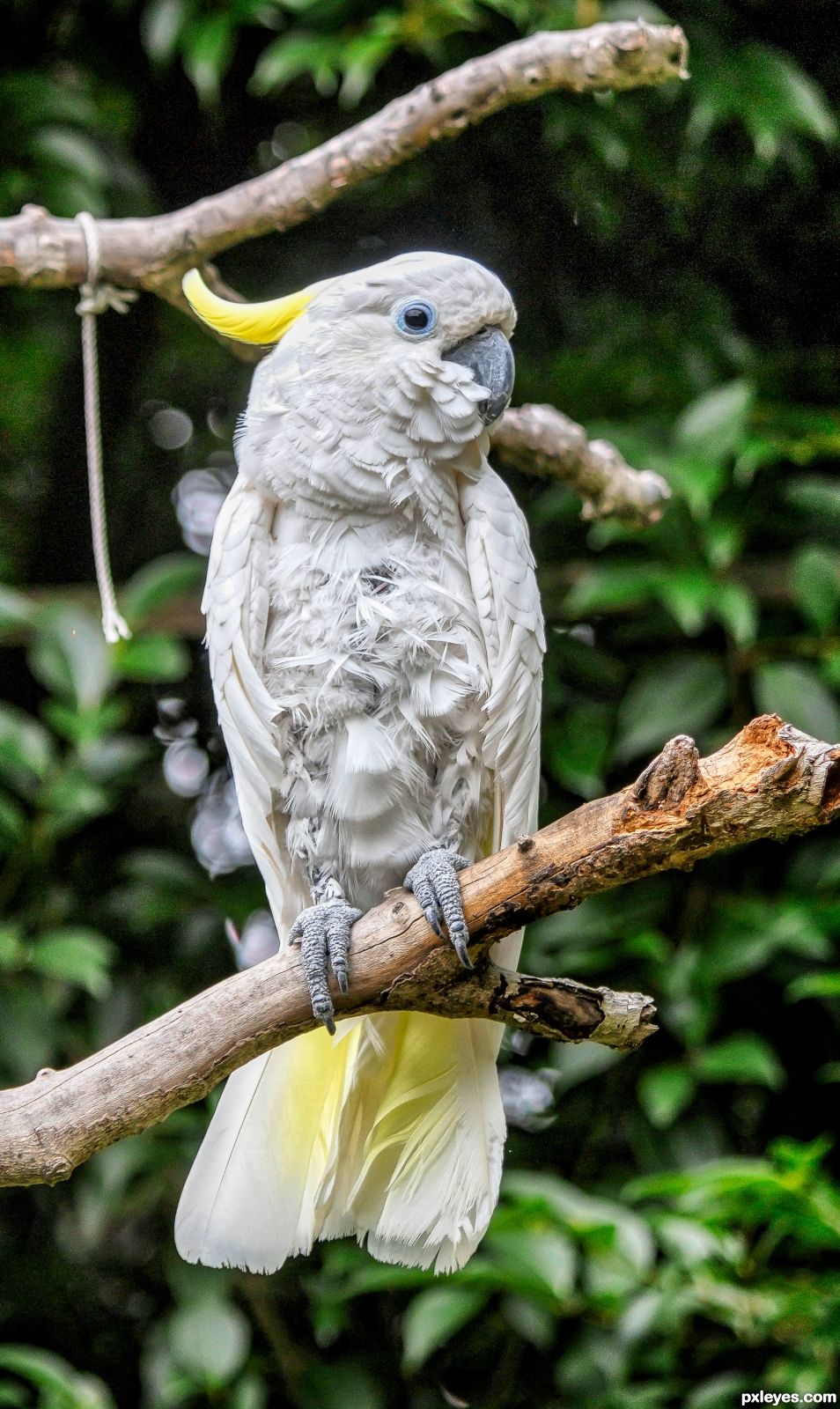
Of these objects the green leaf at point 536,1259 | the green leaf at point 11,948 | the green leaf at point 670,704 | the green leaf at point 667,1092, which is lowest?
the green leaf at point 536,1259

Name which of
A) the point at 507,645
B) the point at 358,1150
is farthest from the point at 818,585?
the point at 358,1150

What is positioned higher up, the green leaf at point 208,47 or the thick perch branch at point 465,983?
the green leaf at point 208,47

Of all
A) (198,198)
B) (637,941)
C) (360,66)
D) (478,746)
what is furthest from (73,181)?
(637,941)

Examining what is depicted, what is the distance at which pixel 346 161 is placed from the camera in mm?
1462

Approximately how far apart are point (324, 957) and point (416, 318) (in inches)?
24.6

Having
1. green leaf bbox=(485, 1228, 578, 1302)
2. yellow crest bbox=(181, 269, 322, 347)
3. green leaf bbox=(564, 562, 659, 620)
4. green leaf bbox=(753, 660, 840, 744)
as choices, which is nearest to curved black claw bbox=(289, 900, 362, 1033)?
yellow crest bbox=(181, 269, 322, 347)

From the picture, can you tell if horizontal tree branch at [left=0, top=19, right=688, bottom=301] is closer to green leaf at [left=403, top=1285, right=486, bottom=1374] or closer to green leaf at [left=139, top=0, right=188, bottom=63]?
green leaf at [left=139, top=0, right=188, bottom=63]

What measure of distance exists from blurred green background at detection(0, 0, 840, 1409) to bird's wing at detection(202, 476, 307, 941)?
1.98 feet

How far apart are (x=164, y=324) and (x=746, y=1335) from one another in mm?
1813

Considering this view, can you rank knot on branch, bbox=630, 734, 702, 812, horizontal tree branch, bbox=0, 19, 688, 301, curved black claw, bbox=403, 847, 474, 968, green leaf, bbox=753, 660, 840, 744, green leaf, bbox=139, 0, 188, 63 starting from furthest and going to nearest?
green leaf, bbox=139, 0, 188, 63
green leaf, bbox=753, 660, 840, 744
horizontal tree branch, bbox=0, 19, 688, 301
curved black claw, bbox=403, 847, 474, 968
knot on branch, bbox=630, 734, 702, 812

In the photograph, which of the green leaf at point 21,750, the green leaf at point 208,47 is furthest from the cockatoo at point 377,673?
the green leaf at point 208,47

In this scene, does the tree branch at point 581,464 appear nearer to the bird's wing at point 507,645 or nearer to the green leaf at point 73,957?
the bird's wing at point 507,645

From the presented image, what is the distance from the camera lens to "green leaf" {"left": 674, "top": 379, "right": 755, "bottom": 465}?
1790 mm

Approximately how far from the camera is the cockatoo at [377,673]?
47.1 inches
